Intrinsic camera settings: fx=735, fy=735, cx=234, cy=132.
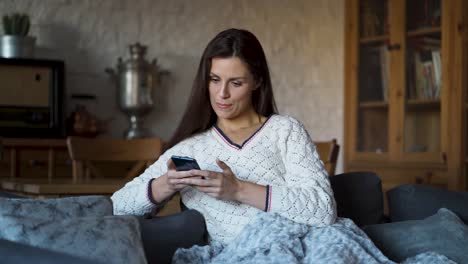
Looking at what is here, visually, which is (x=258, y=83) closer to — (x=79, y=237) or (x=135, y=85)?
(x=79, y=237)

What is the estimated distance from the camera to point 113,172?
463 cm

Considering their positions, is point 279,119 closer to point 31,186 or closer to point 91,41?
point 31,186

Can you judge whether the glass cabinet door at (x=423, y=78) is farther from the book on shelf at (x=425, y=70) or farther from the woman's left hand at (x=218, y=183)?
the woman's left hand at (x=218, y=183)

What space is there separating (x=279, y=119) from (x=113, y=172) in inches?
105

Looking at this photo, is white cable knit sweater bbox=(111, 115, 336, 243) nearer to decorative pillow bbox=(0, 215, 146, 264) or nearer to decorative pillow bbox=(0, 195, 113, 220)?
decorative pillow bbox=(0, 195, 113, 220)

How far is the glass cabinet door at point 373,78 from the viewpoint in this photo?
4.68m

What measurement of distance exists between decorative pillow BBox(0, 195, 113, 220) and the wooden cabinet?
110 inches

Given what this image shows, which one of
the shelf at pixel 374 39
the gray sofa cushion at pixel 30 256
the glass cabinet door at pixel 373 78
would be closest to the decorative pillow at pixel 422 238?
the gray sofa cushion at pixel 30 256

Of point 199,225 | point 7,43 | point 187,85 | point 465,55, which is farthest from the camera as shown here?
point 187,85

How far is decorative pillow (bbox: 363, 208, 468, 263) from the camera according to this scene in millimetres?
2090

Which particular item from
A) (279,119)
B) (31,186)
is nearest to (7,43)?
(31,186)

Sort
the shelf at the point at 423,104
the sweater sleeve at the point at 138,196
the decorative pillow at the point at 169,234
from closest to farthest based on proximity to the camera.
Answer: the decorative pillow at the point at 169,234 → the sweater sleeve at the point at 138,196 → the shelf at the point at 423,104

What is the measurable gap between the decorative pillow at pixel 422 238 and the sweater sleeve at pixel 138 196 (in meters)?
0.63

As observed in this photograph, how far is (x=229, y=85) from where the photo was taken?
2.13 metres
